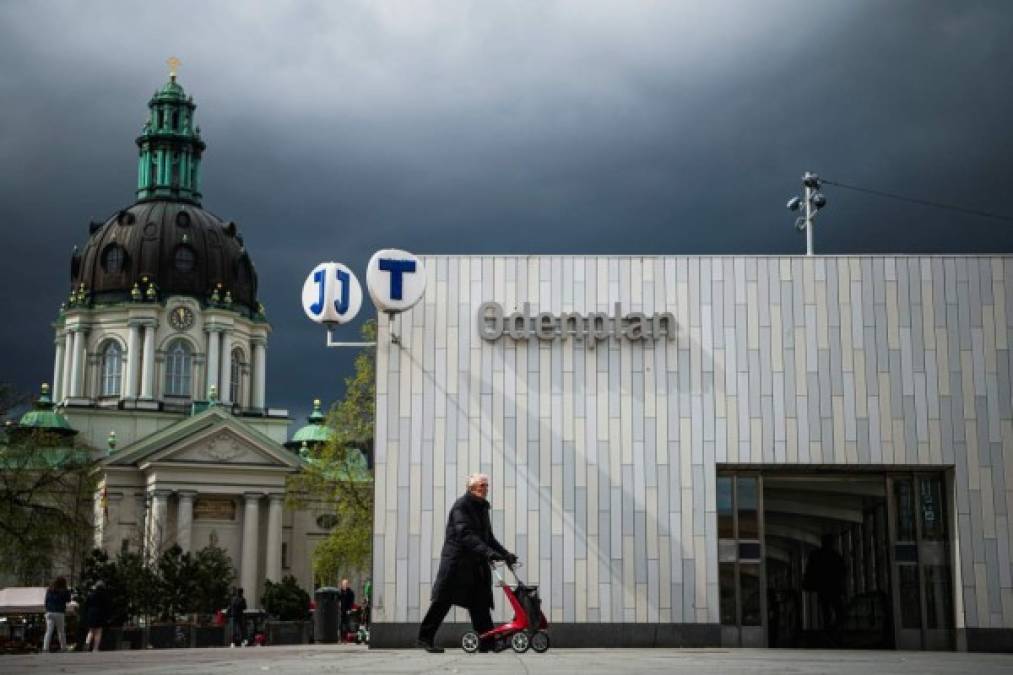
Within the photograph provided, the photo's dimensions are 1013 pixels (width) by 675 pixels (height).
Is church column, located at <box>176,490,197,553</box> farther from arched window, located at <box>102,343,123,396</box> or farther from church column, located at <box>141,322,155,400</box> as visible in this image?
arched window, located at <box>102,343,123,396</box>

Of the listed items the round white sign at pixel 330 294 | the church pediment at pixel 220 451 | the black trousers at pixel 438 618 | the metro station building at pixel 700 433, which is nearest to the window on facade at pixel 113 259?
the church pediment at pixel 220 451

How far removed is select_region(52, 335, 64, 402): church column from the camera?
9262cm

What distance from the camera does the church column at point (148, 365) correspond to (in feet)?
293

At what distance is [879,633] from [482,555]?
10.1 meters

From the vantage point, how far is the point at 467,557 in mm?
15641

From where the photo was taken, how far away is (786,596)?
24750mm

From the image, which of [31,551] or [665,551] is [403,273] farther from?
[31,551]

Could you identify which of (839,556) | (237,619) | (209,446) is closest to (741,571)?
(839,556)

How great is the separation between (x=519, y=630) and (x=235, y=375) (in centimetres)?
8012

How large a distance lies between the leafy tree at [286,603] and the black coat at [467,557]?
1664 inches

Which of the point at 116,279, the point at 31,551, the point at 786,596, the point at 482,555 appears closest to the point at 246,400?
the point at 116,279

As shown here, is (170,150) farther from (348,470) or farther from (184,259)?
(348,470)

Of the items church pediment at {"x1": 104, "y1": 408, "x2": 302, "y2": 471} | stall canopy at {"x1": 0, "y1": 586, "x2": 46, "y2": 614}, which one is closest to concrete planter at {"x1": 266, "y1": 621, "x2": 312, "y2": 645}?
stall canopy at {"x1": 0, "y1": 586, "x2": 46, "y2": 614}

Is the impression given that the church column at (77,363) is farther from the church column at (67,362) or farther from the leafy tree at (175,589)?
the leafy tree at (175,589)
